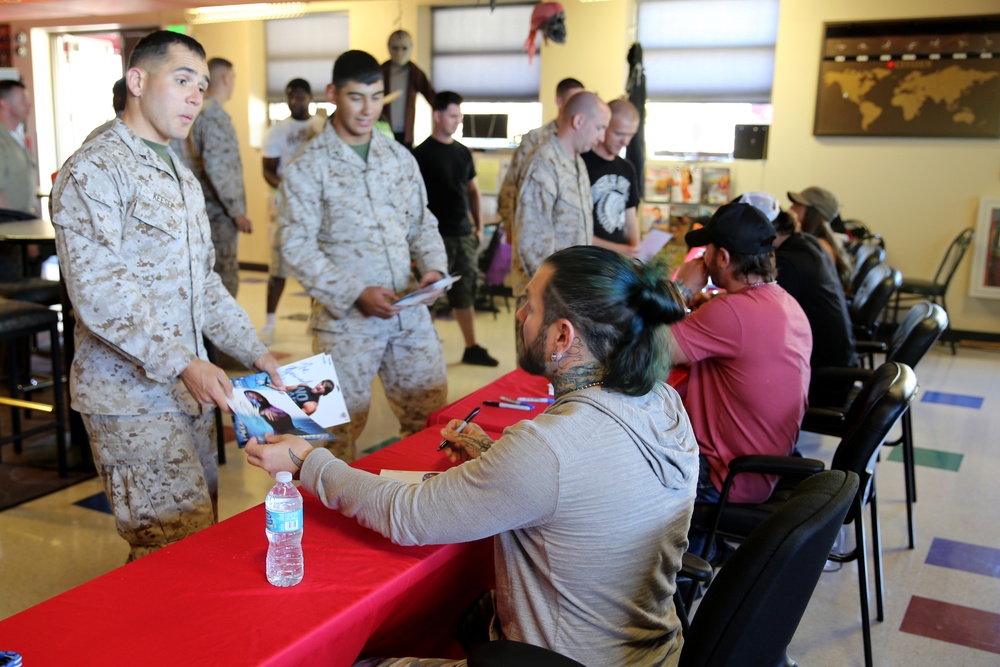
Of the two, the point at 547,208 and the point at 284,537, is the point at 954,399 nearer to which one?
the point at 547,208

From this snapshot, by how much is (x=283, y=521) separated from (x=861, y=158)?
691 cm

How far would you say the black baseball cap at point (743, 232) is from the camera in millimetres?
2541

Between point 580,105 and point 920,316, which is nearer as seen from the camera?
point 920,316

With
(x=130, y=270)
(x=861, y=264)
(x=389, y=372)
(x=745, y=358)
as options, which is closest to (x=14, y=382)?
(x=389, y=372)

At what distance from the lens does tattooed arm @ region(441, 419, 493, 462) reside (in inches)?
74.2

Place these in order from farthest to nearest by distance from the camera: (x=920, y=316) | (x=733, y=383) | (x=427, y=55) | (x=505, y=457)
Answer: (x=427, y=55)
(x=920, y=316)
(x=733, y=383)
(x=505, y=457)

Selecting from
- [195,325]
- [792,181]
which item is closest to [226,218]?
[195,325]

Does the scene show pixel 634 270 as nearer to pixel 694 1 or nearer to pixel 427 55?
pixel 694 1

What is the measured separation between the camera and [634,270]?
4.71ft

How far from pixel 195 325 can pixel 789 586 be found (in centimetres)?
161

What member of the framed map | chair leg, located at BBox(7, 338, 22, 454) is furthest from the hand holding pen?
the framed map

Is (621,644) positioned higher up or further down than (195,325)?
further down

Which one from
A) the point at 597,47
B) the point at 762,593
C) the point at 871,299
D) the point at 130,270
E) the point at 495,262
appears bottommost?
the point at 495,262

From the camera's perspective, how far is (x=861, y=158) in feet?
23.5
